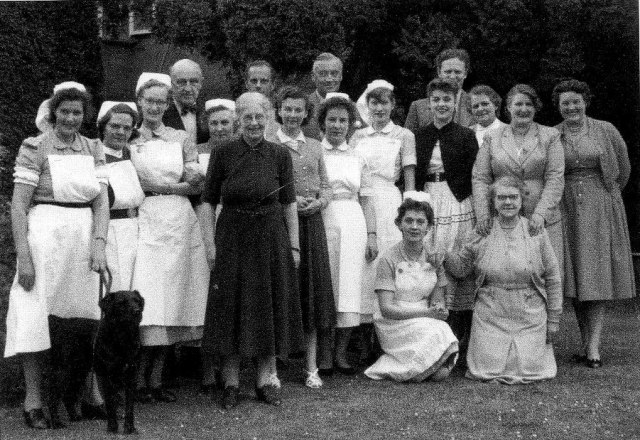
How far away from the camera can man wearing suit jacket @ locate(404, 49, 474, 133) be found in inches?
332

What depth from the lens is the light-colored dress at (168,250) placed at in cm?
676

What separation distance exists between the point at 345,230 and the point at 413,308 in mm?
783

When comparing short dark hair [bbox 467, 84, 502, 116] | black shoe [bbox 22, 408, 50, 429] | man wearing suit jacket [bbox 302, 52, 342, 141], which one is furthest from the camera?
man wearing suit jacket [bbox 302, 52, 342, 141]

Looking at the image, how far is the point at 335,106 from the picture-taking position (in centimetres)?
753

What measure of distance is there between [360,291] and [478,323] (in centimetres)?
92

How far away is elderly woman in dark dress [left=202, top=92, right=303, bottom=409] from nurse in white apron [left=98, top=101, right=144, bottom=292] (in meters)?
0.52

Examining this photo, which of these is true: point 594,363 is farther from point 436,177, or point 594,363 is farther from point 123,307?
point 123,307

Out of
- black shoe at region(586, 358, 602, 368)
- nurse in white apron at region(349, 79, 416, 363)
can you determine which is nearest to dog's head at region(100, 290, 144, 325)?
nurse in white apron at region(349, 79, 416, 363)

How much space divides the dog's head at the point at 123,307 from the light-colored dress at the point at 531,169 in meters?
2.98

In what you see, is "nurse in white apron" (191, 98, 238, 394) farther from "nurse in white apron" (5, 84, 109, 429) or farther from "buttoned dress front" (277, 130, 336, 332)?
"nurse in white apron" (5, 84, 109, 429)

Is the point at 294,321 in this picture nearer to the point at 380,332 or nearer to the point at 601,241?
the point at 380,332

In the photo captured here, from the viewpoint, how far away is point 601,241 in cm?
790

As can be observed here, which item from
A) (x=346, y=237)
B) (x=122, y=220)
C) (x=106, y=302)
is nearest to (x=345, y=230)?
(x=346, y=237)

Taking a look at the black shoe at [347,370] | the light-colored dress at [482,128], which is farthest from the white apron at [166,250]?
the light-colored dress at [482,128]
